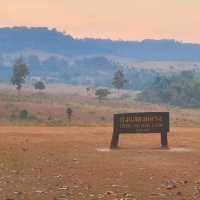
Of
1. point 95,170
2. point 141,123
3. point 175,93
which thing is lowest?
point 175,93

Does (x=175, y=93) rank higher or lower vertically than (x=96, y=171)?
lower

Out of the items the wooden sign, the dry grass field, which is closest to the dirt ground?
the dry grass field

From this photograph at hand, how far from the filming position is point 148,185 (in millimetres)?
12844

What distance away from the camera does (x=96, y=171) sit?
14.7 m

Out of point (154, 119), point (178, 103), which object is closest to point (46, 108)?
point (178, 103)

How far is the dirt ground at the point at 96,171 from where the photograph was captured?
12.0 metres

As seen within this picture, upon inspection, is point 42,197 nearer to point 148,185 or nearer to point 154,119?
point 148,185

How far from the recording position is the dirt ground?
1196cm

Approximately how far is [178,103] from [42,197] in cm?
10161

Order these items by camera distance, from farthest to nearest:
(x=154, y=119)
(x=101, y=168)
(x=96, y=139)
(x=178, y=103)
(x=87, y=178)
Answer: (x=178, y=103) → (x=96, y=139) → (x=154, y=119) → (x=101, y=168) → (x=87, y=178)

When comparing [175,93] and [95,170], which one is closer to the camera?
[95,170]

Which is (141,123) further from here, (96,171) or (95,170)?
(96,171)

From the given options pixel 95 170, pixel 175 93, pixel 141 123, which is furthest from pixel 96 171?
pixel 175 93

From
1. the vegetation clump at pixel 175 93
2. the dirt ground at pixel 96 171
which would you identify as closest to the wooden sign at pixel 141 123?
the dirt ground at pixel 96 171
